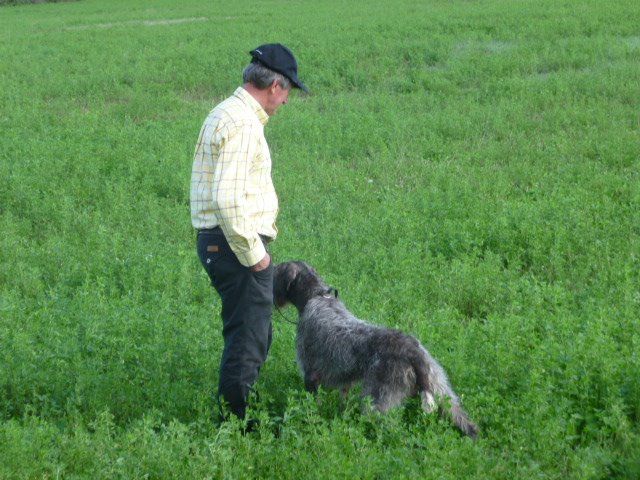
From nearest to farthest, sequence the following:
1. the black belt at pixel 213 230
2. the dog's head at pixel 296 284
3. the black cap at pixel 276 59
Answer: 1. the black cap at pixel 276 59
2. the black belt at pixel 213 230
3. the dog's head at pixel 296 284

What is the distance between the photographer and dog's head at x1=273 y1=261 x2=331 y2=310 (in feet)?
19.6

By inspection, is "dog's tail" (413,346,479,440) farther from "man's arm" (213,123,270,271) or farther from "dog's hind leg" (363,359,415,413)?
"man's arm" (213,123,270,271)

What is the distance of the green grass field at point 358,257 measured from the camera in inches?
197

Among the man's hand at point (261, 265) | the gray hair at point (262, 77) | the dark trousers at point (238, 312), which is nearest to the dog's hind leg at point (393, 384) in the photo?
the dark trousers at point (238, 312)

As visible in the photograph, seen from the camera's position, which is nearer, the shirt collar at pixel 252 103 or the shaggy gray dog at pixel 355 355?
the shirt collar at pixel 252 103

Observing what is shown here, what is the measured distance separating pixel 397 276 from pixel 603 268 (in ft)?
5.97

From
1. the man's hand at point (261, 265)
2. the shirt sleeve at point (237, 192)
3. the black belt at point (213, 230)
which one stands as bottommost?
the man's hand at point (261, 265)

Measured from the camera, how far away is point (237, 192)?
4.79 m

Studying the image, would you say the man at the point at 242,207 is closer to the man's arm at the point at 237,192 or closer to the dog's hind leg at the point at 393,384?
the man's arm at the point at 237,192

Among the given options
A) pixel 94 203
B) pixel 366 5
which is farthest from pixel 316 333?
pixel 366 5

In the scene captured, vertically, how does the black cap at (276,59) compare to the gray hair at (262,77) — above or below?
above

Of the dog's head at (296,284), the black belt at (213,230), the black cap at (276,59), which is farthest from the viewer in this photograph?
the dog's head at (296,284)

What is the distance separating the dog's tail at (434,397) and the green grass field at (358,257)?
10 centimetres

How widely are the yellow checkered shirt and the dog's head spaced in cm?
94
